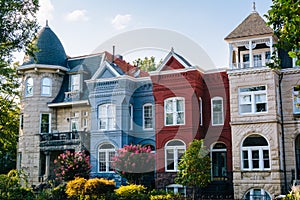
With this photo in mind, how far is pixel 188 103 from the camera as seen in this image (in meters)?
27.5

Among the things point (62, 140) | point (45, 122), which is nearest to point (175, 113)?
point (62, 140)

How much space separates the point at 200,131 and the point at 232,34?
6645mm

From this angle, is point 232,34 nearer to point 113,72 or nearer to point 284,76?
point 284,76

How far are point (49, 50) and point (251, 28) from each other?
1714 cm

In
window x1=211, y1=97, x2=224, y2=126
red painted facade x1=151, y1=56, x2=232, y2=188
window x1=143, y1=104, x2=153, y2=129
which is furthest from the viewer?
window x1=143, y1=104, x2=153, y2=129

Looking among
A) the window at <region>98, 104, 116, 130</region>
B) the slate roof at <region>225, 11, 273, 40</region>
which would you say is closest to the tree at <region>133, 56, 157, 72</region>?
the window at <region>98, 104, 116, 130</region>

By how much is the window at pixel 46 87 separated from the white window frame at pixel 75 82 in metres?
1.84

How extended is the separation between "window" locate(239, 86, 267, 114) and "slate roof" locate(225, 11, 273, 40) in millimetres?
3305

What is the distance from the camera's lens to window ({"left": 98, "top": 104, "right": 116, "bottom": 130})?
3030 centimetres

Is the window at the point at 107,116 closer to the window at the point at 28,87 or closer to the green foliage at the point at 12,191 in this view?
the window at the point at 28,87

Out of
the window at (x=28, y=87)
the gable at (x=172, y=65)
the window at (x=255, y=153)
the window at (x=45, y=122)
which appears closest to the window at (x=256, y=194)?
the window at (x=255, y=153)

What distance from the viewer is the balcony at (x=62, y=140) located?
3127 cm

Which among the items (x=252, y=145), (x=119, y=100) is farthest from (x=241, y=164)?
(x=119, y=100)

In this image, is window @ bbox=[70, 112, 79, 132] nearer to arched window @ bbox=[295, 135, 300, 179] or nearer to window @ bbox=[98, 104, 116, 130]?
window @ bbox=[98, 104, 116, 130]
